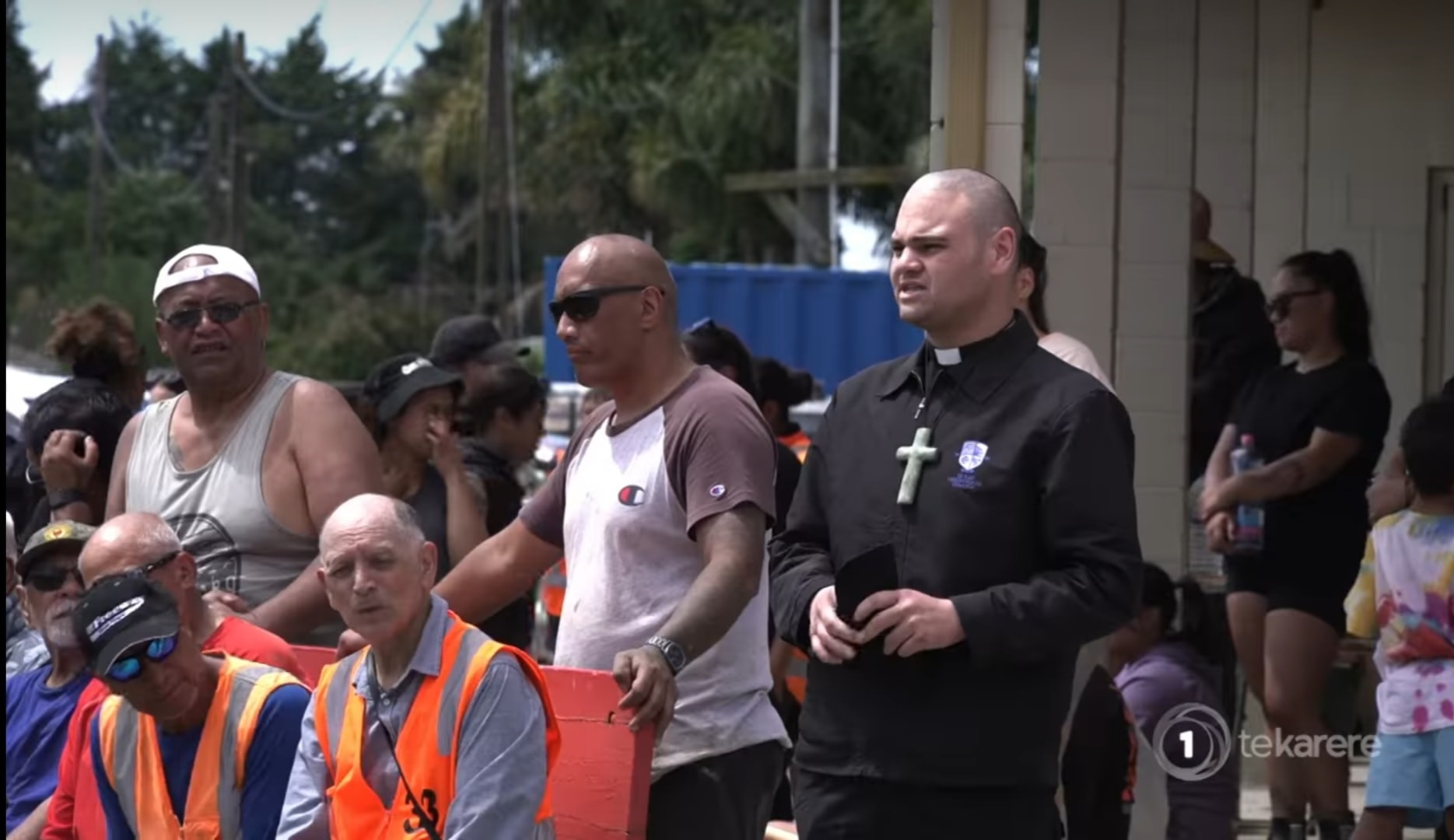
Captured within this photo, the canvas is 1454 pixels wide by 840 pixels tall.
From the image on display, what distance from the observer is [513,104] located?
4100 cm

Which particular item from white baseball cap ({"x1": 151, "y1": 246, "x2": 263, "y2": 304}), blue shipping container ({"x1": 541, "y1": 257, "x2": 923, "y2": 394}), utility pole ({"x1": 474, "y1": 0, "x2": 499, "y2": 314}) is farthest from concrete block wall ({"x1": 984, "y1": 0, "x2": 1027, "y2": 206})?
utility pole ({"x1": 474, "y1": 0, "x2": 499, "y2": 314})

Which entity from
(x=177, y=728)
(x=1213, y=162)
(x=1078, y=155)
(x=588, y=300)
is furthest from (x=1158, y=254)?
(x=177, y=728)

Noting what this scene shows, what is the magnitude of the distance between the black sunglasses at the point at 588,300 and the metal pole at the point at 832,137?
25264mm

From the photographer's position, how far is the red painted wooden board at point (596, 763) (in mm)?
4316

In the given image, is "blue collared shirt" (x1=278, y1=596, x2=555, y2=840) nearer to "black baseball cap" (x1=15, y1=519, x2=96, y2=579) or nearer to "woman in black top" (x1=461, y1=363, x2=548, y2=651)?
"black baseball cap" (x1=15, y1=519, x2=96, y2=579)

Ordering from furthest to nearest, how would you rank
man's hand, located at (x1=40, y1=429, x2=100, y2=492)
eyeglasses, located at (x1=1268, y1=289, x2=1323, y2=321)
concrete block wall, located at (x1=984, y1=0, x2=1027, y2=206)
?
eyeglasses, located at (x1=1268, y1=289, x2=1323, y2=321), man's hand, located at (x1=40, y1=429, x2=100, y2=492), concrete block wall, located at (x1=984, y1=0, x2=1027, y2=206)

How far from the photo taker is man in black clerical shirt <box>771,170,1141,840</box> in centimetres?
381

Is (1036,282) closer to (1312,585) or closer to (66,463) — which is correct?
(1312,585)

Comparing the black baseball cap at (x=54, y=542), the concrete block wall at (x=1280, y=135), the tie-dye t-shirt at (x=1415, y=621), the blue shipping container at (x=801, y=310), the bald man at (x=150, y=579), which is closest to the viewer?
the bald man at (x=150, y=579)

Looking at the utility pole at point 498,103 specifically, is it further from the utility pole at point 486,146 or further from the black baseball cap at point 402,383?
the black baseball cap at point 402,383

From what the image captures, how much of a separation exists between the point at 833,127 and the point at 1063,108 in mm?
24438

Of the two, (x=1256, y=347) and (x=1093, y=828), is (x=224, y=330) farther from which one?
(x=1256, y=347)

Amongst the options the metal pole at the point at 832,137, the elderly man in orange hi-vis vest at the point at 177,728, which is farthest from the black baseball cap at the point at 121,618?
the metal pole at the point at 832,137

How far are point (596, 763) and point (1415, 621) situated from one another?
2.75 metres
